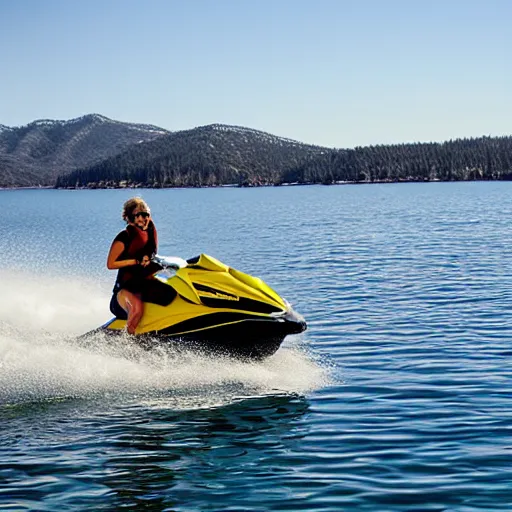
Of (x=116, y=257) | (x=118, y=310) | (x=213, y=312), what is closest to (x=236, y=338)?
(x=213, y=312)

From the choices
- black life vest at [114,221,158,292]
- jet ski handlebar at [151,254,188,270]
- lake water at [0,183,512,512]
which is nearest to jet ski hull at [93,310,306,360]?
lake water at [0,183,512,512]

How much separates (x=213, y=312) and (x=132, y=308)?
0.91m

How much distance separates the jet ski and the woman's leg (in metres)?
0.06

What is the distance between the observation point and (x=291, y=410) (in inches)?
349

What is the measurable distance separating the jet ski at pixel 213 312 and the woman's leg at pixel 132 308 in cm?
6

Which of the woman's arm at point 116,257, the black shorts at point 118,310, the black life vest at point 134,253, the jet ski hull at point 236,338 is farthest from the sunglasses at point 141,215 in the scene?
the jet ski hull at point 236,338

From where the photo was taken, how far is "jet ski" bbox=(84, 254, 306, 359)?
377 inches

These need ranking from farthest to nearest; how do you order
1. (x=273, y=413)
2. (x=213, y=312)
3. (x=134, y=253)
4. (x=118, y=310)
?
(x=118, y=310), (x=134, y=253), (x=213, y=312), (x=273, y=413)

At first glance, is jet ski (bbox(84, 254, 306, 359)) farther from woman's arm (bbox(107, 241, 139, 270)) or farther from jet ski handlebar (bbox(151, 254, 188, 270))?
woman's arm (bbox(107, 241, 139, 270))

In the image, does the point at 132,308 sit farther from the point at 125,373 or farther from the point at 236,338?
the point at 236,338

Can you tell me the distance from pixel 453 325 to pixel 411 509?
26.0 ft

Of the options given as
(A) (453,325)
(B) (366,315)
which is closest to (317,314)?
(B) (366,315)

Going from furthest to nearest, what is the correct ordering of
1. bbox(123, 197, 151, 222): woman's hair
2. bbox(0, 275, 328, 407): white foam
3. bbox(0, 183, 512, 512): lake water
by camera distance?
bbox(123, 197, 151, 222): woman's hair → bbox(0, 275, 328, 407): white foam → bbox(0, 183, 512, 512): lake water

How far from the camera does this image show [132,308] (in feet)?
32.4
